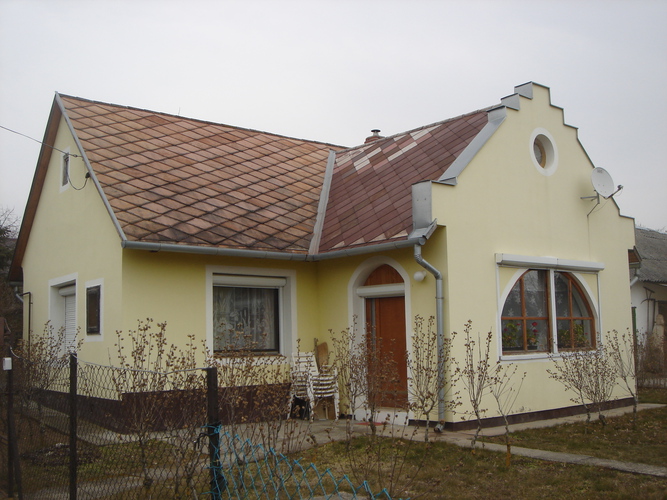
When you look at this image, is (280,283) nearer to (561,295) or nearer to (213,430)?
(561,295)

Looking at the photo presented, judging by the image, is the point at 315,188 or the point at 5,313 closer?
the point at 315,188

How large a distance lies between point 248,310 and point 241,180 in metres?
2.59

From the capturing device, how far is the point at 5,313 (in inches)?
703

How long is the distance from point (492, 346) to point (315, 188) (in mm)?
5044

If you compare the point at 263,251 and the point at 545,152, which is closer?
the point at 263,251

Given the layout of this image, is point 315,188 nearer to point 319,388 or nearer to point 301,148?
point 301,148

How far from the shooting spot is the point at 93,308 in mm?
11008

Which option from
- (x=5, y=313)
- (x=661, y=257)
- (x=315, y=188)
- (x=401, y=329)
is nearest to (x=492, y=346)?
(x=401, y=329)

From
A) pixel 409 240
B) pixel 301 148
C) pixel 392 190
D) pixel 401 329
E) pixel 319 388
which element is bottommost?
pixel 319 388

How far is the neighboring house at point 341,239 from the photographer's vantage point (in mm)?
10195

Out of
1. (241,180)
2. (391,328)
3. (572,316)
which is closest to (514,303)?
(572,316)

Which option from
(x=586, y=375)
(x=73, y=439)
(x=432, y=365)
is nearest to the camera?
(x=73, y=439)

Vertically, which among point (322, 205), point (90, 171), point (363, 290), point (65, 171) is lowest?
point (363, 290)

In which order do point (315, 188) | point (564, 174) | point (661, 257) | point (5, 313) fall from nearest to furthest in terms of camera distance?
1. point (564, 174)
2. point (315, 188)
3. point (5, 313)
4. point (661, 257)
